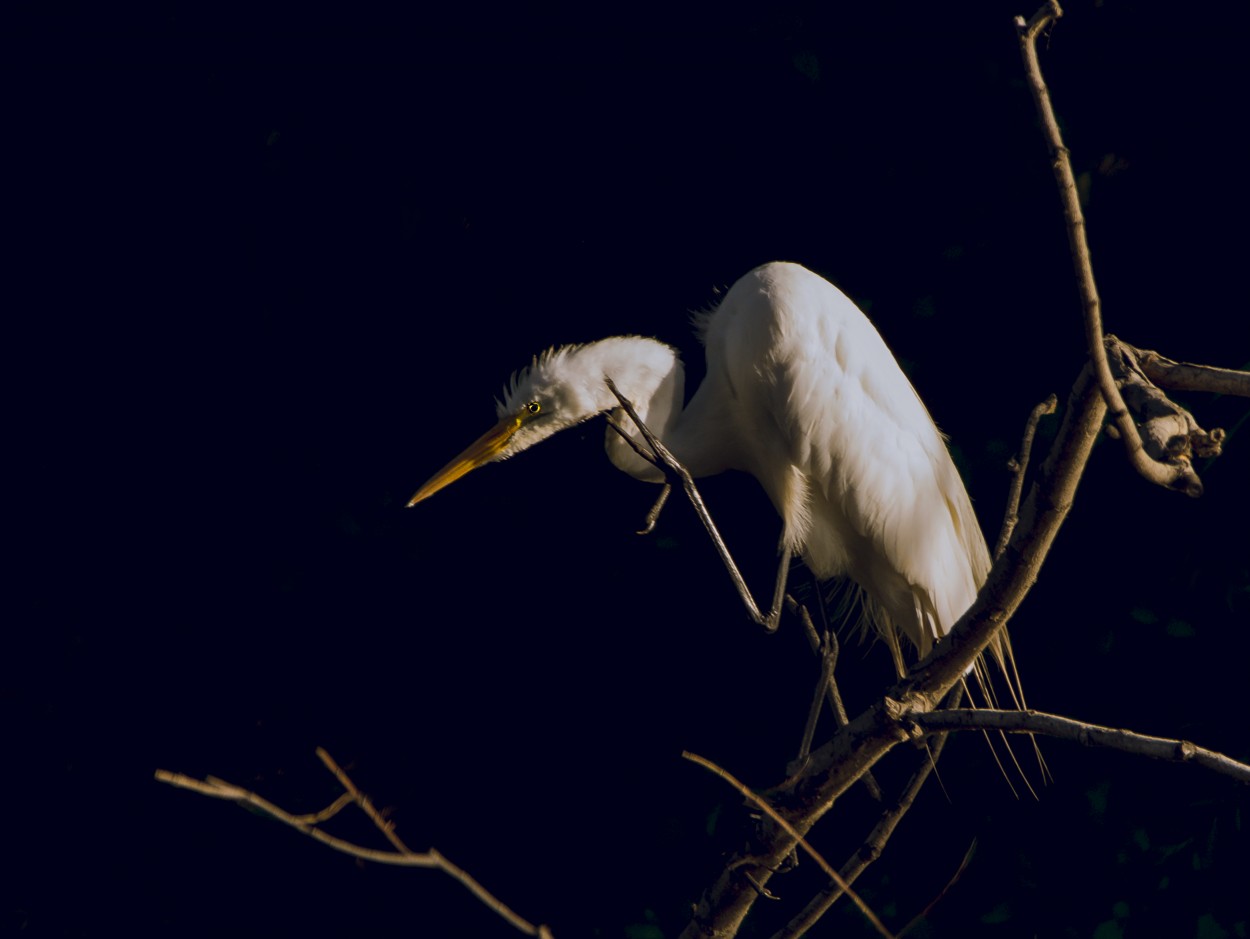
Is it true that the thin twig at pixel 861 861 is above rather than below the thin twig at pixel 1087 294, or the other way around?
below

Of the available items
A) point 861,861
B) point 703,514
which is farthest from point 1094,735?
point 703,514

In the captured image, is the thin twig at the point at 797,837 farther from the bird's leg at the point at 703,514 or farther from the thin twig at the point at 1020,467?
the bird's leg at the point at 703,514

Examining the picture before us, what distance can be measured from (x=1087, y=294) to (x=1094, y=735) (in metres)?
0.36

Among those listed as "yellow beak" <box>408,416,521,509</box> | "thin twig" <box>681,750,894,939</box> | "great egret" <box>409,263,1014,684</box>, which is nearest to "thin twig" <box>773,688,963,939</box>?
"thin twig" <box>681,750,894,939</box>

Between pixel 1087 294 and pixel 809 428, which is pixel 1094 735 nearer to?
pixel 1087 294

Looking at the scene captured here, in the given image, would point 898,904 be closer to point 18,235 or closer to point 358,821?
point 358,821

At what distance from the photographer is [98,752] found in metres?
2.40

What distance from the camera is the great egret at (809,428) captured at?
199cm

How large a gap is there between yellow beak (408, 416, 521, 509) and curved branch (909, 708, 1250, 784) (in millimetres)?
1050

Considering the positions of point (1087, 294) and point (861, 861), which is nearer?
point (1087, 294)

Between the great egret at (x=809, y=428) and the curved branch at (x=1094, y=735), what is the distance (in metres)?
0.81

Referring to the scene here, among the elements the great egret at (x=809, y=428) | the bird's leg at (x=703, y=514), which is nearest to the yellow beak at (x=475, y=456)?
the great egret at (x=809, y=428)

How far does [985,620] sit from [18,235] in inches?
78.1

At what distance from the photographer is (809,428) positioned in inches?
79.0
